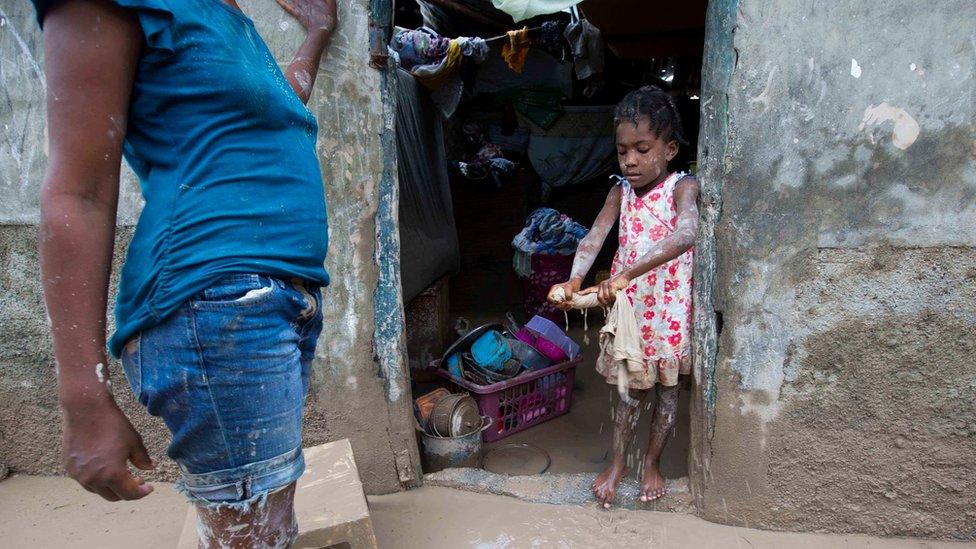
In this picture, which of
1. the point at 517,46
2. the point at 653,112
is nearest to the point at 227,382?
the point at 653,112

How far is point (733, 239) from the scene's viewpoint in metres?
2.27

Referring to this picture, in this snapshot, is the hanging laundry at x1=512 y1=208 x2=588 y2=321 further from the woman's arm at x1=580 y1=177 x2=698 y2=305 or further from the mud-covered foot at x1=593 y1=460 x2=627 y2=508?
the woman's arm at x1=580 y1=177 x2=698 y2=305

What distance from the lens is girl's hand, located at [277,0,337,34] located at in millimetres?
2250

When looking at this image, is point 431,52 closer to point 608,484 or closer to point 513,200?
point 513,200

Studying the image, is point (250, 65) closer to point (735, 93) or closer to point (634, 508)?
point (735, 93)

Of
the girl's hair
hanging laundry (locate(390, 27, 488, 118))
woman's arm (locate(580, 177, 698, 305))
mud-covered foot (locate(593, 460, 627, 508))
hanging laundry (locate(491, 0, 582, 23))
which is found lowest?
mud-covered foot (locate(593, 460, 627, 508))

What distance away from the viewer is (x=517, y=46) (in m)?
4.80

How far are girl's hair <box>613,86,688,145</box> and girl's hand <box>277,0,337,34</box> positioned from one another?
3.96ft

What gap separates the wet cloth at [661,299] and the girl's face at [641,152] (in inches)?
3.0

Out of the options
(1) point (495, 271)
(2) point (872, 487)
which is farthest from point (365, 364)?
(1) point (495, 271)

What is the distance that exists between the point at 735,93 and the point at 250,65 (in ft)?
5.75

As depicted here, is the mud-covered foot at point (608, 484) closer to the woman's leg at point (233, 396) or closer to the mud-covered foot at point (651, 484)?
the mud-covered foot at point (651, 484)

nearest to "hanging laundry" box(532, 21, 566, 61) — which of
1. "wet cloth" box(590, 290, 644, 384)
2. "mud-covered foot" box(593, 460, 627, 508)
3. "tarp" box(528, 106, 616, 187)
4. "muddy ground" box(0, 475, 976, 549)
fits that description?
"tarp" box(528, 106, 616, 187)

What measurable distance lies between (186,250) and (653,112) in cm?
189
